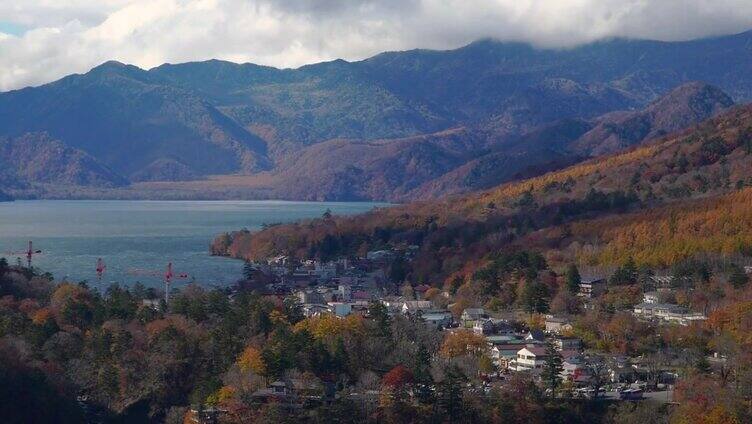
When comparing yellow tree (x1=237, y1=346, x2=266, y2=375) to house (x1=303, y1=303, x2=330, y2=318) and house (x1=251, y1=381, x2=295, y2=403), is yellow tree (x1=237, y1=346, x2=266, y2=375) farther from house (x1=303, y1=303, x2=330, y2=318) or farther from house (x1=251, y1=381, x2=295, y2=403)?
house (x1=303, y1=303, x2=330, y2=318)

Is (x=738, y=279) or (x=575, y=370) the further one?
(x=738, y=279)

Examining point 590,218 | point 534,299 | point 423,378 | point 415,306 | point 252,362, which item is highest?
point 590,218

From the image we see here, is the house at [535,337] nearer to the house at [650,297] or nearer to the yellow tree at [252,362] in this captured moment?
the house at [650,297]

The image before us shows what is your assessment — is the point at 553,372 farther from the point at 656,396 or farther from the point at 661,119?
the point at 661,119

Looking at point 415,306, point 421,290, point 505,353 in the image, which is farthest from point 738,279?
point 421,290

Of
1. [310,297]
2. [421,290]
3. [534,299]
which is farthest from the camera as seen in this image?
[421,290]

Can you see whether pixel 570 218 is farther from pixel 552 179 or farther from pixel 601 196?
pixel 552 179

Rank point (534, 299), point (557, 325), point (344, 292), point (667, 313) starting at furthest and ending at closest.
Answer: point (344, 292) → point (534, 299) → point (667, 313) → point (557, 325)
